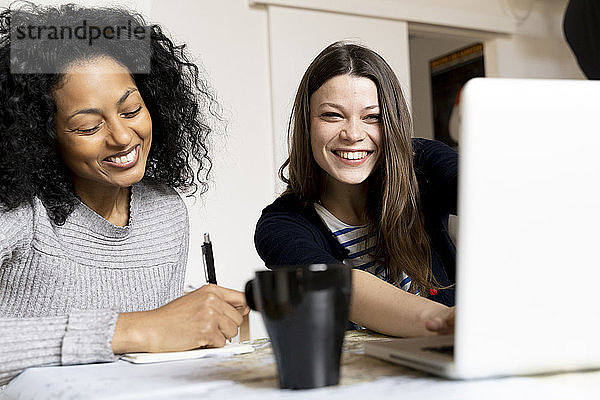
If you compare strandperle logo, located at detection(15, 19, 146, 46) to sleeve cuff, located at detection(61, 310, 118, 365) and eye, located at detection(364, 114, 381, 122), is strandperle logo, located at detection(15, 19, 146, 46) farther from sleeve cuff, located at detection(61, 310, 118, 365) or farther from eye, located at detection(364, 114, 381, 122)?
sleeve cuff, located at detection(61, 310, 118, 365)

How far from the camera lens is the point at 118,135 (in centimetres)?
117

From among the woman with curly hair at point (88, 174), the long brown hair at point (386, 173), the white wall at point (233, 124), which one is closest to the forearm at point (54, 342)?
the woman with curly hair at point (88, 174)

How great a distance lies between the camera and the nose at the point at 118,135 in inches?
46.1

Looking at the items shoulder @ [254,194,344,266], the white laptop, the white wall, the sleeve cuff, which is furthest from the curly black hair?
the white wall

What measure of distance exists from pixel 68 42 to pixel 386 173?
65cm

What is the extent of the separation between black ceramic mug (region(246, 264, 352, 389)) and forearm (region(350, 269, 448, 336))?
29 cm

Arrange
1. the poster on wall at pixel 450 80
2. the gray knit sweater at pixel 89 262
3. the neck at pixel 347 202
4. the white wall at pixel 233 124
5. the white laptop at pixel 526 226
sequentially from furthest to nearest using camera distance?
the poster on wall at pixel 450 80 < the white wall at pixel 233 124 < the neck at pixel 347 202 < the gray knit sweater at pixel 89 262 < the white laptop at pixel 526 226

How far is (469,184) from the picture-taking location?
51 cm

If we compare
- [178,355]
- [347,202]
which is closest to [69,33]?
[347,202]

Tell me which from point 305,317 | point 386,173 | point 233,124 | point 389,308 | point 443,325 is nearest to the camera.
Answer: point 305,317

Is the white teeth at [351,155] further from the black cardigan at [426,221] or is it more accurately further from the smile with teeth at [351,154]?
the black cardigan at [426,221]

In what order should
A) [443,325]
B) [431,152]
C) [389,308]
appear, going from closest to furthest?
[443,325], [389,308], [431,152]

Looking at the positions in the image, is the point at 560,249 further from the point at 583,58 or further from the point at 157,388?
the point at 583,58

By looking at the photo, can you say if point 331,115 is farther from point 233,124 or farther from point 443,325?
point 233,124
